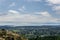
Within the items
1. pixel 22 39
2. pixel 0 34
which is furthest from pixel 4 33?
pixel 22 39

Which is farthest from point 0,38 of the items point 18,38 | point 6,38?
point 18,38

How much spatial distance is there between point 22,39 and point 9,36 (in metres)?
1.23

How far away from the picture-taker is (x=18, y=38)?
14.4 m

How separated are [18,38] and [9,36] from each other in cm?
80

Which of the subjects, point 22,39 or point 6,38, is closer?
point 6,38

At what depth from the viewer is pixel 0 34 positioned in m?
13.8

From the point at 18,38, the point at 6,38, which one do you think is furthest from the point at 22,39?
the point at 6,38

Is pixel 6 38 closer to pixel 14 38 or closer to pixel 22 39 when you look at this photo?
pixel 14 38

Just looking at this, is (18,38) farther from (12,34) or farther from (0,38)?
(0,38)

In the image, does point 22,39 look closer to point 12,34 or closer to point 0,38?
point 12,34

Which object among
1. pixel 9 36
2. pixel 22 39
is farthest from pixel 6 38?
pixel 22 39

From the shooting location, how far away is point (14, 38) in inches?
550

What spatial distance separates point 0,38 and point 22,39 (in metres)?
2.06

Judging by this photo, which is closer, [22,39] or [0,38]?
[0,38]
